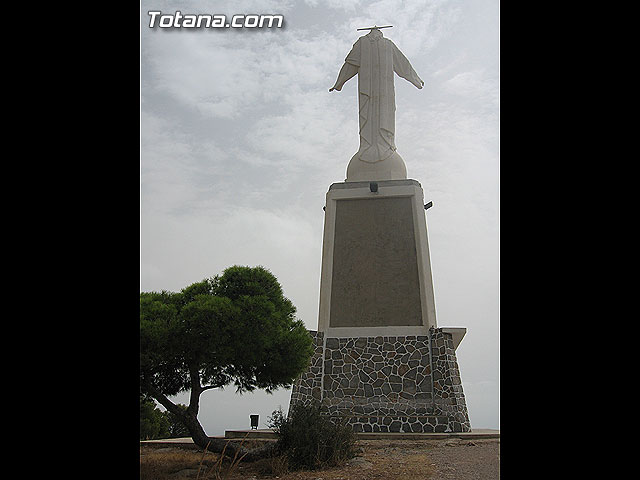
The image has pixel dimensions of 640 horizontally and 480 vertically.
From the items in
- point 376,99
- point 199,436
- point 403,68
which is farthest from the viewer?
point 403,68

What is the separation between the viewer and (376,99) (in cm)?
1463

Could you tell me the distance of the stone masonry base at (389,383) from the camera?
11.6 m

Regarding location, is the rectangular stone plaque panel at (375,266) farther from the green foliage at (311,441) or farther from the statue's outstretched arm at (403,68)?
the green foliage at (311,441)

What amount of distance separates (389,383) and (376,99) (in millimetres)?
6891

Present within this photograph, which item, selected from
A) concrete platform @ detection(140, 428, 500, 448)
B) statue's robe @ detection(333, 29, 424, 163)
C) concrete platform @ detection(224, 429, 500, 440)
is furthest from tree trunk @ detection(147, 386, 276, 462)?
statue's robe @ detection(333, 29, 424, 163)

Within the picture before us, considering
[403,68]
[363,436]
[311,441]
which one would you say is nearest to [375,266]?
[363,436]

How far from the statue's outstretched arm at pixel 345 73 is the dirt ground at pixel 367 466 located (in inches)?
379

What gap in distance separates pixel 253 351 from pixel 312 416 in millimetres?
1363

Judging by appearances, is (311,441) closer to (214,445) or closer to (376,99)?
(214,445)

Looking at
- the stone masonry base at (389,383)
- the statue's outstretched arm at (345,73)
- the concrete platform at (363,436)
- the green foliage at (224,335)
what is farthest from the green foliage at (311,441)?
the statue's outstretched arm at (345,73)

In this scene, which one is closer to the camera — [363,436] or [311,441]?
[311,441]
